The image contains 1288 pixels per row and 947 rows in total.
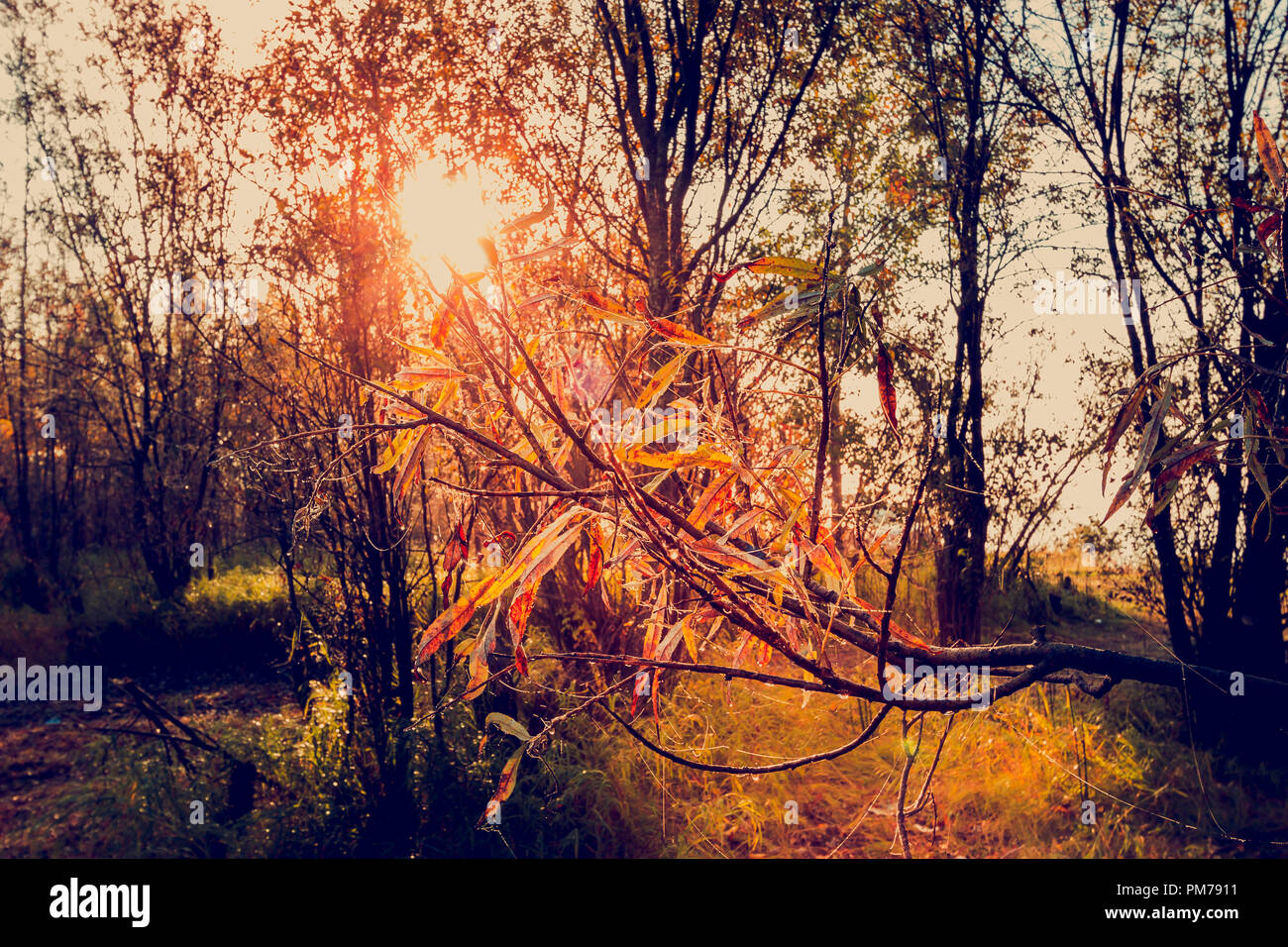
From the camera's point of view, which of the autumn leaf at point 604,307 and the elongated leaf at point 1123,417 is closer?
the autumn leaf at point 604,307

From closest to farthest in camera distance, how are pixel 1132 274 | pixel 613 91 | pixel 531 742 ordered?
pixel 531 742
pixel 1132 274
pixel 613 91

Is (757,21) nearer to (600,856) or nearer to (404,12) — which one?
(404,12)

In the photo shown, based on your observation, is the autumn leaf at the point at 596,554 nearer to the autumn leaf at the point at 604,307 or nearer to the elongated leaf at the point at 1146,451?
the autumn leaf at the point at 604,307

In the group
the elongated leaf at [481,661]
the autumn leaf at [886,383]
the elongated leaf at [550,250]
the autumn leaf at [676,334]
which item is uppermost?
the elongated leaf at [550,250]

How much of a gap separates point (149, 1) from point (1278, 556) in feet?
40.1

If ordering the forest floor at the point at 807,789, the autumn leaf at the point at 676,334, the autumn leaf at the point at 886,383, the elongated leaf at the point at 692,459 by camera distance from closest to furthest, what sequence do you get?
the autumn leaf at the point at 886,383
the autumn leaf at the point at 676,334
the elongated leaf at the point at 692,459
the forest floor at the point at 807,789

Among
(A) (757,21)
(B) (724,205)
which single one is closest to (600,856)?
(B) (724,205)

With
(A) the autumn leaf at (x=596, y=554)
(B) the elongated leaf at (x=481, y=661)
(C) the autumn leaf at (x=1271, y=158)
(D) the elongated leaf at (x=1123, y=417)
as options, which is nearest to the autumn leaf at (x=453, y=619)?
(B) the elongated leaf at (x=481, y=661)

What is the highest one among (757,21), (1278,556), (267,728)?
(757,21)

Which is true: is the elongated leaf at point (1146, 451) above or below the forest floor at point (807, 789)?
above

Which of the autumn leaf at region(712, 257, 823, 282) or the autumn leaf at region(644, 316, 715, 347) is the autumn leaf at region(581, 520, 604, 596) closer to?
the autumn leaf at region(644, 316, 715, 347)

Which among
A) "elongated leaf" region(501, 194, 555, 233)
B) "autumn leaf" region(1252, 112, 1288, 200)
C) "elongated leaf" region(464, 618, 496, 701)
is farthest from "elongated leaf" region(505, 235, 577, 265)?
"autumn leaf" region(1252, 112, 1288, 200)
